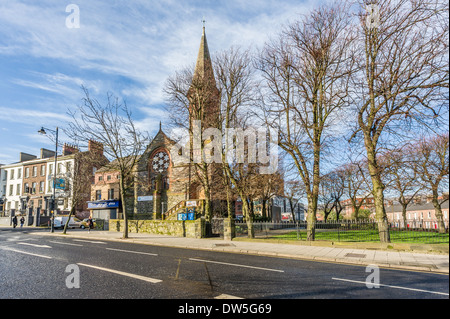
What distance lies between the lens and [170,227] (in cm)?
2358

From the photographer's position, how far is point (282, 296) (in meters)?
5.66

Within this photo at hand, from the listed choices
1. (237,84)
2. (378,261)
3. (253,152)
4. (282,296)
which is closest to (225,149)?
(237,84)

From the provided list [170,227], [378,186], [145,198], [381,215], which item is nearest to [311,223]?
[381,215]

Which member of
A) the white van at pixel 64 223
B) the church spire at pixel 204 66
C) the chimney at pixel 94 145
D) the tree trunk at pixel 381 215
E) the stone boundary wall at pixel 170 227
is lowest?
the white van at pixel 64 223

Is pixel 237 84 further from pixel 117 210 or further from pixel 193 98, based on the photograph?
pixel 117 210

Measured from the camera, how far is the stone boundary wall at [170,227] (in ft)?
69.8

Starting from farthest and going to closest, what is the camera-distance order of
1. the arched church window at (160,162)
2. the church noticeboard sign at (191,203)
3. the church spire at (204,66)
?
the arched church window at (160,162), the church noticeboard sign at (191,203), the church spire at (204,66)

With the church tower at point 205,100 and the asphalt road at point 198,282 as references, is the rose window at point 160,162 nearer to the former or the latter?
the church tower at point 205,100

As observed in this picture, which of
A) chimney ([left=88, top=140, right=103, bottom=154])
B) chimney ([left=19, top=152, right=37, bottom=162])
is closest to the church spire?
Answer: chimney ([left=88, top=140, right=103, bottom=154])

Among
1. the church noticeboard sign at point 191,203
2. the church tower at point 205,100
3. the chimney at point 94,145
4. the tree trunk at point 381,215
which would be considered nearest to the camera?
the tree trunk at point 381,215

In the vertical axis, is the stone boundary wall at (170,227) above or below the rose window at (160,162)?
below

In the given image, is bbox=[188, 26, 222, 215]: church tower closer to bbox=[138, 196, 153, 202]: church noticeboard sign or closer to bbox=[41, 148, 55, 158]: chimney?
bbox=[138, 196, 153, 202]: church noticeboard sign

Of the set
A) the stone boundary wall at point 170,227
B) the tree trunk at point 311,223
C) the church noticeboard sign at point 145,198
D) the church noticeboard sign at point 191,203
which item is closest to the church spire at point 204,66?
the stone boundary wall at point 170,227
